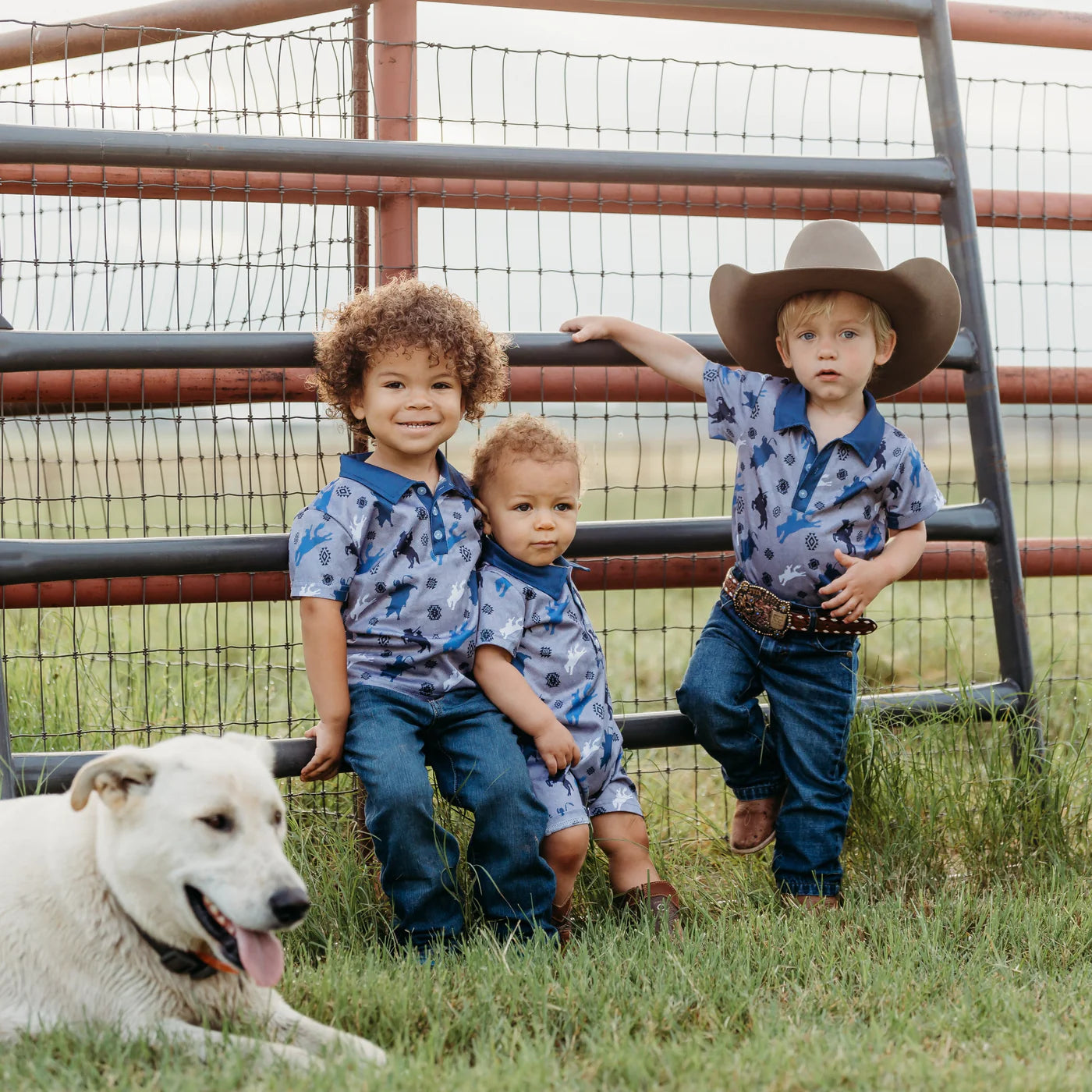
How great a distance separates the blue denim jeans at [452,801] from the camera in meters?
2.64

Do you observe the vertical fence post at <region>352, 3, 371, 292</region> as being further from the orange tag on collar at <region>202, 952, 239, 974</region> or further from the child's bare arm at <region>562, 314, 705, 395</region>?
the orange tag on collar at <region>202, 952, 239, 974</region>

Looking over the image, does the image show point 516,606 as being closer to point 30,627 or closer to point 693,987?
point 693,987

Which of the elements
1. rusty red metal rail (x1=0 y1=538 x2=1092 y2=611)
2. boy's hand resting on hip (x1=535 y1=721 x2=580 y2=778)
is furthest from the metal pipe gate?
boy's hand resting on hip (x1=535 y1=721 x2=580 y2=778)

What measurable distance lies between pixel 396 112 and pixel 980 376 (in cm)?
186

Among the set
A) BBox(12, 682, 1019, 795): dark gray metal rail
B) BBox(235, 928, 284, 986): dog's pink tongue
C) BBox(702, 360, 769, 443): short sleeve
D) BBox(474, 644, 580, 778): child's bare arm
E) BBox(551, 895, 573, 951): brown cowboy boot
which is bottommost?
BBox(551, 895, 573, 951): brown cowboy boot

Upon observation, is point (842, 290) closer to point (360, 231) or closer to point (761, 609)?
point (761, 609)

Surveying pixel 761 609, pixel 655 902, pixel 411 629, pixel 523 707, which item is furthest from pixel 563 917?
pixel 761 609

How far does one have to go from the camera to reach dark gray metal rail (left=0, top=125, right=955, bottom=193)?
277 centimetres

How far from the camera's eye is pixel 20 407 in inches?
138

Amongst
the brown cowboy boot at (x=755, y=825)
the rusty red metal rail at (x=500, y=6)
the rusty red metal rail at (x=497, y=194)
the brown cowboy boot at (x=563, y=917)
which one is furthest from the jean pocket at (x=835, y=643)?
the rusty red metal rail at (x=500, y=6)

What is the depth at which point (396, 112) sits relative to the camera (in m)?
3.17

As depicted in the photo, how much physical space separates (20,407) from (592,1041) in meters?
2.52

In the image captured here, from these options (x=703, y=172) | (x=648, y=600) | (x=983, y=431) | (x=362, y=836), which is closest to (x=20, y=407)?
(x=362, y=836)

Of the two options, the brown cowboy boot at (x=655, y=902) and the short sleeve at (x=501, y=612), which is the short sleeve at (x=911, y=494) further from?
the brown cowboy boot at (x=655, y=902)
